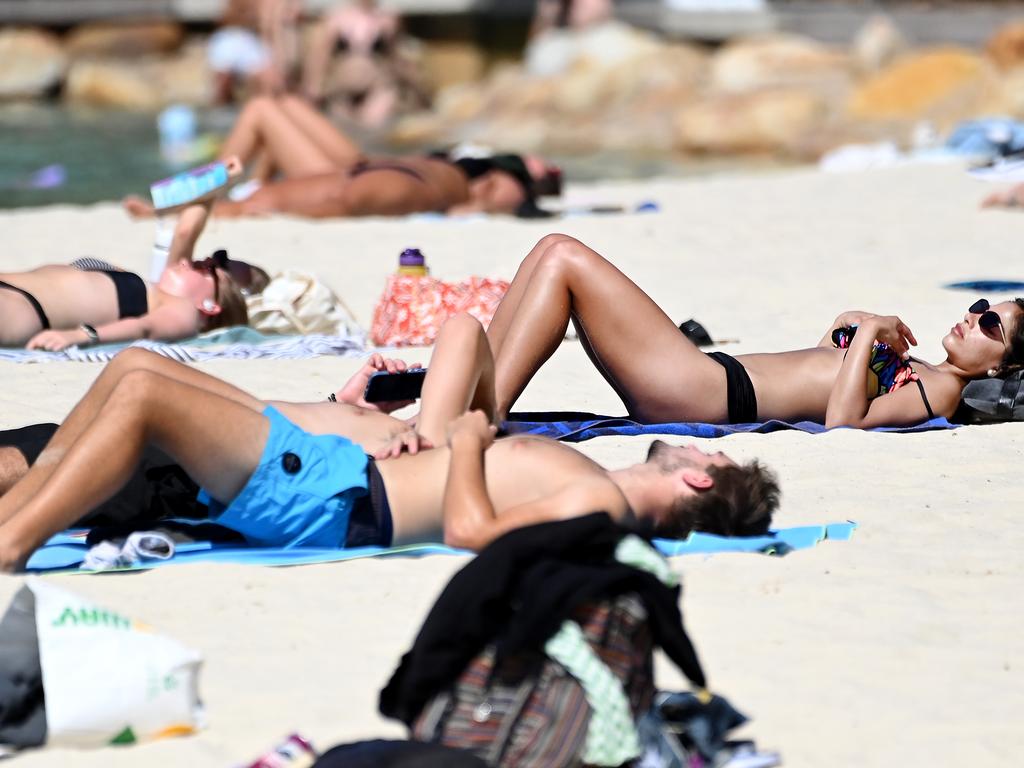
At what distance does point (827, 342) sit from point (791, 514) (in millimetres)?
1176

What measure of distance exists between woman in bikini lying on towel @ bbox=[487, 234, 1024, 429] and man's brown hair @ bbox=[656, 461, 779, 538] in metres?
1.12

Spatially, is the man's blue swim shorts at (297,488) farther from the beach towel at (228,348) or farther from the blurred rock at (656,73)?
the blurred rock at (656,73)

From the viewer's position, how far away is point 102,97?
914 inches

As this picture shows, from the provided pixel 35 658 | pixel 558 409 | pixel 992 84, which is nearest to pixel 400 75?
pixel 992 84

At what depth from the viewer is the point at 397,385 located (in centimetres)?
460

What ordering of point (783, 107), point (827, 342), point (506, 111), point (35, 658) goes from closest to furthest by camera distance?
point (35, 658) → point (827, 342) → point (783, 107) → point (506, 111)

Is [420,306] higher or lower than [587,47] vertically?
lower

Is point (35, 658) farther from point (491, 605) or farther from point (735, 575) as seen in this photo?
point (735, 575)

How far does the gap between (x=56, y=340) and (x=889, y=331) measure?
11.1ft

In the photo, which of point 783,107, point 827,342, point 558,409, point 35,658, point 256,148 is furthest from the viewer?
point 783,107

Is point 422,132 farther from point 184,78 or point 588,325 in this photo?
point 588,325

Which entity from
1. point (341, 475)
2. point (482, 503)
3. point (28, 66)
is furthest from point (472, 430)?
point (28, 66)

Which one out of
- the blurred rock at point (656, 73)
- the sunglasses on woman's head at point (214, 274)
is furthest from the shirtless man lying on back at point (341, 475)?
the blurred rock at point (656, 73)

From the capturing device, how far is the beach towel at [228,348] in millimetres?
6559
